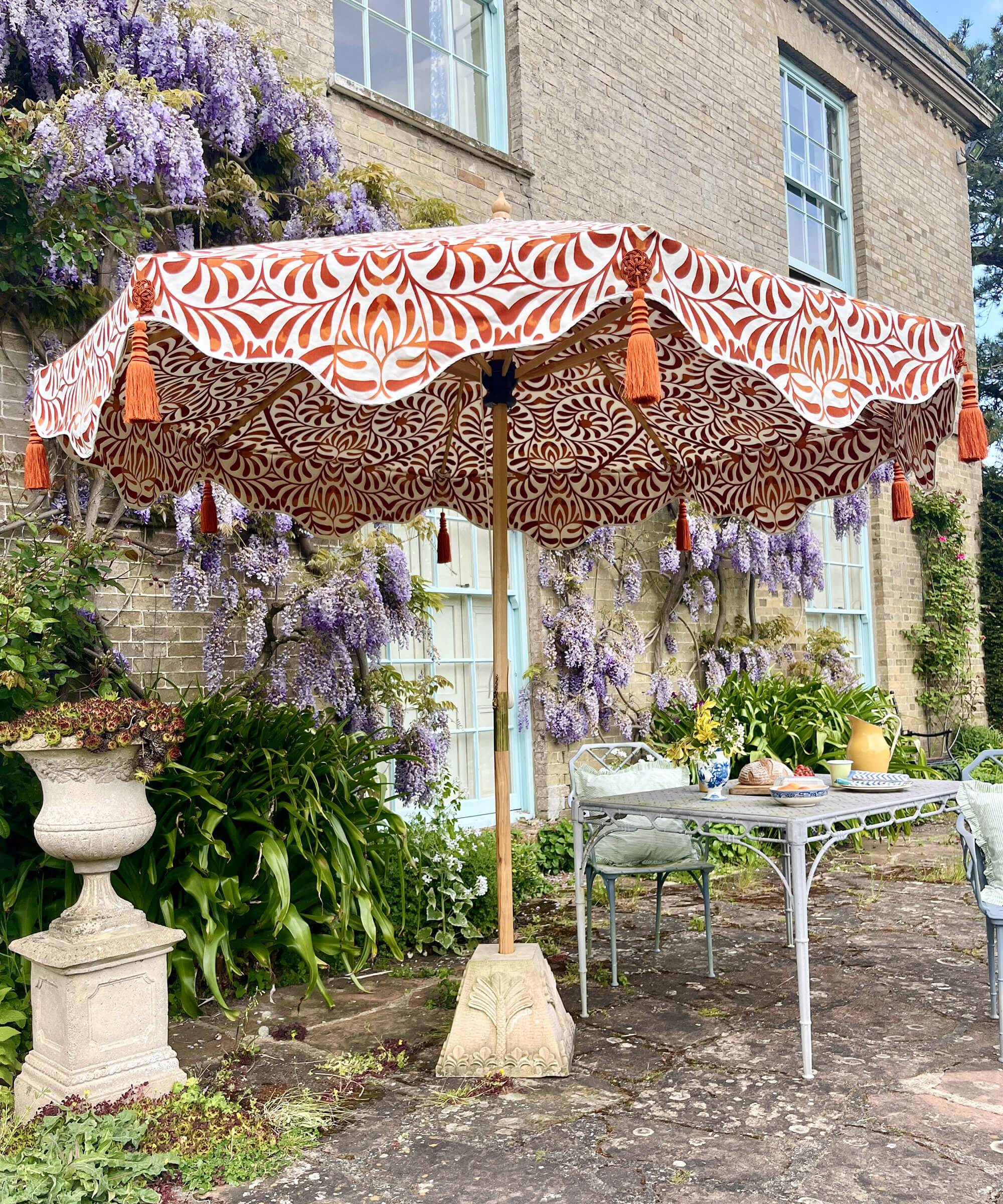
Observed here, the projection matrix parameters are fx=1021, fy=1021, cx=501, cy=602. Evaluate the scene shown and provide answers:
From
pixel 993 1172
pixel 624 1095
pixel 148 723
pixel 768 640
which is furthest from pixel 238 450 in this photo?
pixel 768 640

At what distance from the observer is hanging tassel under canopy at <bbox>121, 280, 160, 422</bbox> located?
2.13 metres

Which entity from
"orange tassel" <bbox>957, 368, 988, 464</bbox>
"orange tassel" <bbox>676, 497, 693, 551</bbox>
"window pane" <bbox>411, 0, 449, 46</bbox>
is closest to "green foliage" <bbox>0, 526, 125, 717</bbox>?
"orange tassel" <bbox>676, 497, 693, 551</bbox>

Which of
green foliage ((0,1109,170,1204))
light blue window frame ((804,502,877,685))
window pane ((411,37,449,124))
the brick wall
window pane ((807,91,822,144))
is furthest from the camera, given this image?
window pane ((807,91,822,144))

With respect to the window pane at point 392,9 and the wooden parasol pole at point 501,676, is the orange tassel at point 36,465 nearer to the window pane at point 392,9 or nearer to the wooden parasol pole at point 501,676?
the wooden parasol pole at point 501,676

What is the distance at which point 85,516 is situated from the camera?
4340mm

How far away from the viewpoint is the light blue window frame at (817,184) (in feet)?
30.2

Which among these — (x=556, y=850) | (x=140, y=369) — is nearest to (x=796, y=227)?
(x=556, y=850)

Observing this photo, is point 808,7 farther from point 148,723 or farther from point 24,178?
point 148,723

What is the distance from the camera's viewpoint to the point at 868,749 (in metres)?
3.72

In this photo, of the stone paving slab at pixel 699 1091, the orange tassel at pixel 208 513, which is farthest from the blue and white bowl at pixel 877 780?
the orange tassel at pixel 208 513

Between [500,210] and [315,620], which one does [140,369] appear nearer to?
[500,210]

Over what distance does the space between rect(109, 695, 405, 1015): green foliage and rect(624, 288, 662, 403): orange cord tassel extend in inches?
90.4

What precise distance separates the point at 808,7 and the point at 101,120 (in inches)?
294

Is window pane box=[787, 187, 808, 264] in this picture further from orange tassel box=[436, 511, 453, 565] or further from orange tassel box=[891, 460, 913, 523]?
orange tassel box=[891, 460, 913, 523]
